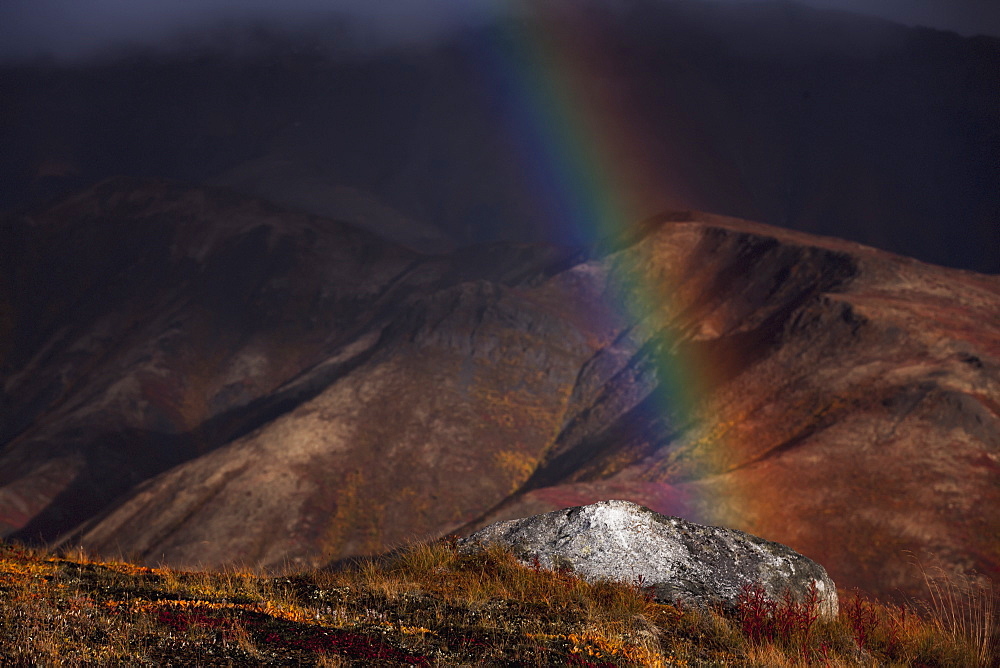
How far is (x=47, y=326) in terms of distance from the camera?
12462 centimetres

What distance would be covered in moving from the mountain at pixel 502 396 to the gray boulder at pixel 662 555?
81.0 feet

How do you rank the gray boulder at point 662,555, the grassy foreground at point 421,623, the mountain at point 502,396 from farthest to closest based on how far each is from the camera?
1. the mountain at point 502,396
2. the gray boulder at point 662,555
3. the grassy foreground at point 421,623

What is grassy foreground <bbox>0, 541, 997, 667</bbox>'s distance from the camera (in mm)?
7160

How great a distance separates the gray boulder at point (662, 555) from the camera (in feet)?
33.2

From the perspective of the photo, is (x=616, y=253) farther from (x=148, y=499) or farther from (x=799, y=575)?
(x=799, y=575)

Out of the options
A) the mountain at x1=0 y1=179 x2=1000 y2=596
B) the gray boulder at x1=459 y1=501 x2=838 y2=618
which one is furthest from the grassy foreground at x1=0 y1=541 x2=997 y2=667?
the mountain at x1=0 y1=179 x2=1000 y2=596

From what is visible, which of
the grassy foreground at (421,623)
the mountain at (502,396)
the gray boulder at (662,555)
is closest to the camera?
the grassy foreground at (421,623)

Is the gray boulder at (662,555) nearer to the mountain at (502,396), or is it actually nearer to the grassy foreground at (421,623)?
the grassy foreground at (421,623)

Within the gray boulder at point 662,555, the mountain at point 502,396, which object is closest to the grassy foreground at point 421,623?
the gray boulder at point 662,555

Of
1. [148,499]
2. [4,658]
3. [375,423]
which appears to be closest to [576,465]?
[375,423]

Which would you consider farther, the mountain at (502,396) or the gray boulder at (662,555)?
the mountain at (502,396)

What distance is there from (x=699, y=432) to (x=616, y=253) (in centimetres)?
4286

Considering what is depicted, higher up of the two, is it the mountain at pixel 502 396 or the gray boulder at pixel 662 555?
the gray boulder at pixel 662 555

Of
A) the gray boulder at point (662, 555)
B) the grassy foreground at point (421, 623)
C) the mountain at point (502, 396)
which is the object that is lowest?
the mountain at point (502, 396)
